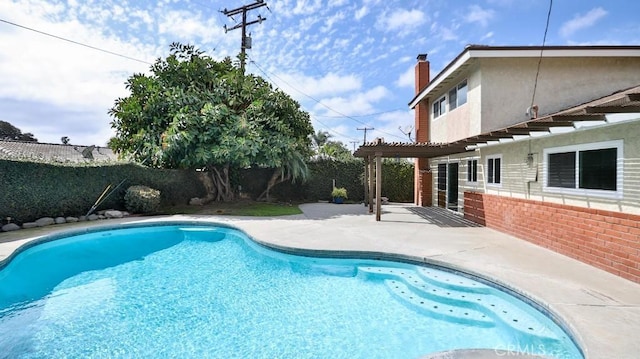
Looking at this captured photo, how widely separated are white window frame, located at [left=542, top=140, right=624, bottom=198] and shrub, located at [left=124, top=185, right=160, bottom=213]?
54.1 ft

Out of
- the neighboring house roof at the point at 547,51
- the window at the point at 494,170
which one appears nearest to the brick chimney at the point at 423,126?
the window at the point at 494,170

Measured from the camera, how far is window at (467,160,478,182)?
1337 centimetres

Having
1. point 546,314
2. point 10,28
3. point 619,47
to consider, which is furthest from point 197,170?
point 619,47

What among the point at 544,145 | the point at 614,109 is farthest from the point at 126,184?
the point at 614,109

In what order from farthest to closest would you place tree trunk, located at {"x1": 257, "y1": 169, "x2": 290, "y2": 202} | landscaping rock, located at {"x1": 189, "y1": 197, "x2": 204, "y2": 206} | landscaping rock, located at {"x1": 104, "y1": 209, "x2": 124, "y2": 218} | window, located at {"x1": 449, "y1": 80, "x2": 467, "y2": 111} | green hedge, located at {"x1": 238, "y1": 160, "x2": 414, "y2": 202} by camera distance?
green hedge, located at {"x1": 238, "y1": 160, "x2": 414, "y2": 202} < tree trunk, located at {"x1": 257, "y1": 169, "x2": 290, "y2": 202} < landscaping rock, located at {"x1": 189, "y1": 197, "x2": 204, "y2": 206} < landscaping rock, located at {"x1": 104, "y1": 209, "x2": 124, "y2": 218} < window, located at {"x1": 449, "y1": 80, "x2": 467, "y2": 111}

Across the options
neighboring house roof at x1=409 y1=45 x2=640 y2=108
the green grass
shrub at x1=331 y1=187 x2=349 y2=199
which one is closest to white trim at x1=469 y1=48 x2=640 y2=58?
neighboring house roof at x1=409 y1=45 x2=640 y2=108

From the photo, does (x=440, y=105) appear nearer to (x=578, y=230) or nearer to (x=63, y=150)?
(x=578, y=230)

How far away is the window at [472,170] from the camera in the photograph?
43.9ft

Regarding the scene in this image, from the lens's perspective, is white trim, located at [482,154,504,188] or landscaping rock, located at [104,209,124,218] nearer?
white trim, located at [482,154,504,188]

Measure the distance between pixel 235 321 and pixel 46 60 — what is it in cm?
1535

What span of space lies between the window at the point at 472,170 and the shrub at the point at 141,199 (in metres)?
15.2

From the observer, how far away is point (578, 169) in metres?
7.76

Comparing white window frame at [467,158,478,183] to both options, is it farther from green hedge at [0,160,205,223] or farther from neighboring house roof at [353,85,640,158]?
green hedge at [0,160,205,223]

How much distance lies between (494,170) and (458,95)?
4.39 metres
